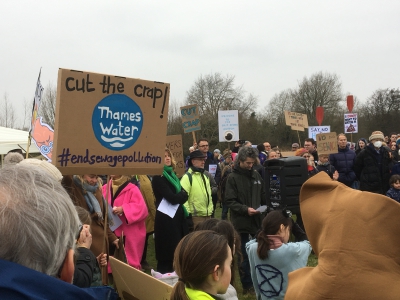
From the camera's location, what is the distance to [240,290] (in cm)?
540

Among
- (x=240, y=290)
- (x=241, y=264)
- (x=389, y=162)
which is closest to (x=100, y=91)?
(x=241, y=264)

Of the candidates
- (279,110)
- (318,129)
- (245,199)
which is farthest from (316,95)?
(245,199)

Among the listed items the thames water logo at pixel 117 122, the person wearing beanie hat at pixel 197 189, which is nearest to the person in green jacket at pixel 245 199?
the person wearing beanie hat at pixel 197 189

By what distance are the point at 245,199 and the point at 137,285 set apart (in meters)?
3.65

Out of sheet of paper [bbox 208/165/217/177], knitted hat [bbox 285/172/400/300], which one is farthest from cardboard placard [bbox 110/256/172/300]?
sheet of paper [bbox 208/165/217/177]

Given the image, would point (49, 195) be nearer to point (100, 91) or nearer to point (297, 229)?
point (100, 91)

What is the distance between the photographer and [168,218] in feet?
18.3

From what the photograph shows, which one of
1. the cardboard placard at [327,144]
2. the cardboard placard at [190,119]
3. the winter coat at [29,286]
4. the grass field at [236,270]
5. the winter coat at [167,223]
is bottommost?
the grass field at [236,270]

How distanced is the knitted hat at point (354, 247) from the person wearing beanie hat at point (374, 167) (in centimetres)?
775

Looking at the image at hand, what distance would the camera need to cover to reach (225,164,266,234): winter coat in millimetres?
5262

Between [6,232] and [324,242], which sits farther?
[324,242]

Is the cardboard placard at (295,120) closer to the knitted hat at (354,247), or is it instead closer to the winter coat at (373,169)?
the winter coat at (373,169)

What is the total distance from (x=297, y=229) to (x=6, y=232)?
13.3 feet

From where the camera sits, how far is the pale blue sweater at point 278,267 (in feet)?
11.4
